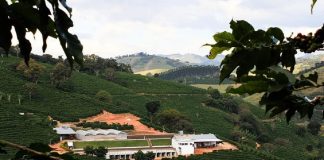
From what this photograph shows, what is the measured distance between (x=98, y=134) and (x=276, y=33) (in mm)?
51588

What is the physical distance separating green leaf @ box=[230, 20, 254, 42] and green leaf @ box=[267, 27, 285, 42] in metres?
0.08

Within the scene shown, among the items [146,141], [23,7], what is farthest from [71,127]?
[23,7]

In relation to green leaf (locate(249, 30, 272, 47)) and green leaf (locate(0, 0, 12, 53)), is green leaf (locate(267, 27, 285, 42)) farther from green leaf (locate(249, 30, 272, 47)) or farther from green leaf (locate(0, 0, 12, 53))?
green leaf (locate(0, 0, 12, 53))

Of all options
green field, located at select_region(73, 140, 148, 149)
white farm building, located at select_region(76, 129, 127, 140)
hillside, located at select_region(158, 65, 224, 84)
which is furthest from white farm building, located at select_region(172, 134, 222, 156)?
hillside, located at select_region(158, 65, 224, 84)

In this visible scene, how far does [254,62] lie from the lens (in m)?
2.10

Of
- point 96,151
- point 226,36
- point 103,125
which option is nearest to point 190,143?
point 96,151

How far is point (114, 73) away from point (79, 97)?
794 inches

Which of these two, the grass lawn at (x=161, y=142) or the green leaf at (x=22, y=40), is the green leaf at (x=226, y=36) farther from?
the grass lawn at (x=161, y=142)

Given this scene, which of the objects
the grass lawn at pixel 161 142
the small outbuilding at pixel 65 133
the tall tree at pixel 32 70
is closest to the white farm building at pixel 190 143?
the grass lawn at pixel 161 142

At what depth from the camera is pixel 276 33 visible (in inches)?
81.0

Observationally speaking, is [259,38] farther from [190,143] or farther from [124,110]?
[124,110]

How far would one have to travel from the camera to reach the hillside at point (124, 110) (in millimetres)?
51531

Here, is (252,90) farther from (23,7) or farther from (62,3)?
(23,7)

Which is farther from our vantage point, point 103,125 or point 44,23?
point 103,125
